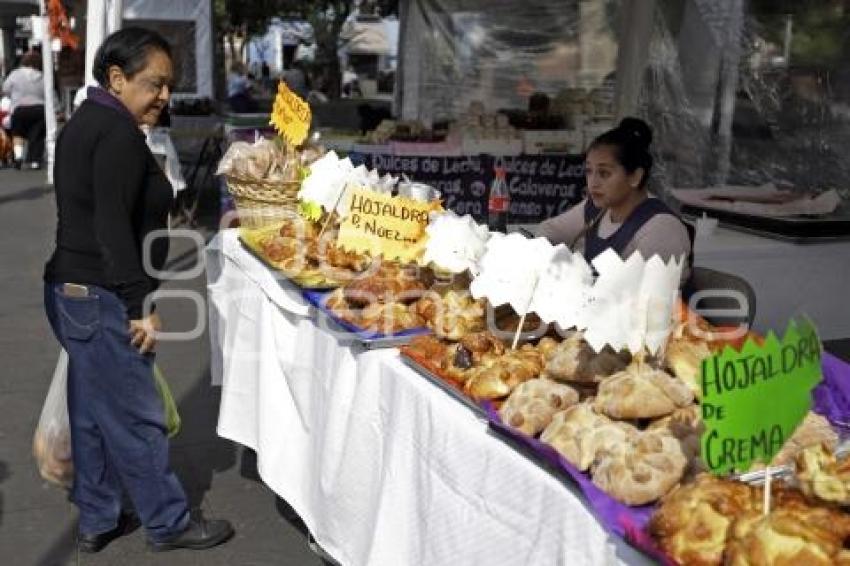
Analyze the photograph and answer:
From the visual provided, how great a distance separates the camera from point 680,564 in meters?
1.43

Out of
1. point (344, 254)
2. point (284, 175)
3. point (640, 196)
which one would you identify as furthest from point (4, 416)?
point (640, 196)

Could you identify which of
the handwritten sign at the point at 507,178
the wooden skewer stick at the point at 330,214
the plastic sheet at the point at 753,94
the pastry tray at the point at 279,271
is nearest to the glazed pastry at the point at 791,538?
the pastry tray at the point at 279,271

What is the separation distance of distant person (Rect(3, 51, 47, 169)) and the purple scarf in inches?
513

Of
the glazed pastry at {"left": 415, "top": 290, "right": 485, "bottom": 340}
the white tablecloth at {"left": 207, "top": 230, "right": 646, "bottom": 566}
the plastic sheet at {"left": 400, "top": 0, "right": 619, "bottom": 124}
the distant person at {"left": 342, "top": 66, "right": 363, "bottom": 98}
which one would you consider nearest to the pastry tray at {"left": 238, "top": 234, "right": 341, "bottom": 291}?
the white tablecloth at {"left": 207, "top": 230, "right": 646, "bottom": 566}

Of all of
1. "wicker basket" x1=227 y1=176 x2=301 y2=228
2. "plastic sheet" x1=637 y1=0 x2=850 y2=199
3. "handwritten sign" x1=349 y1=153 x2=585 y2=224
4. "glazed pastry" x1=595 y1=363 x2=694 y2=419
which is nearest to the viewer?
"glazed pastry" x1=595 y1=363 x2=694 y2=419

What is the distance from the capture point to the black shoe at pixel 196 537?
335cm

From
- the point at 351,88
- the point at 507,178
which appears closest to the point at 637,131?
the point at 507,178

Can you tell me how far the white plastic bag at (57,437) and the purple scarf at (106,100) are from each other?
1.15 m

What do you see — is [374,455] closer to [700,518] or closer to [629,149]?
[700,518]

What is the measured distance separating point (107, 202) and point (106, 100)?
1.06 feet

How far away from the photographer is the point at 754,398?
1559 mm

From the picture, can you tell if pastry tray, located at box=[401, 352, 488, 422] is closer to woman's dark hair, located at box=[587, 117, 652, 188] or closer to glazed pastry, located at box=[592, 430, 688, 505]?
glazed pastry, located at box=[592, 430, 688, 505]

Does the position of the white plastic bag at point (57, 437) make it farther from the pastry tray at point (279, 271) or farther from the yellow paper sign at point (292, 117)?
the yellow paper sign at point (292, 117)

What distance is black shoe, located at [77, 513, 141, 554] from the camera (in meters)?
3.38
